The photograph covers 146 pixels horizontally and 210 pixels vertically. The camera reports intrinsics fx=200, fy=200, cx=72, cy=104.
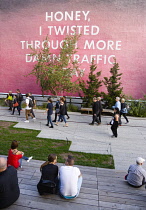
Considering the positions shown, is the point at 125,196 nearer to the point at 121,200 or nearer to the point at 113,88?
the point at 121,200

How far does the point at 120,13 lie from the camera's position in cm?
1343

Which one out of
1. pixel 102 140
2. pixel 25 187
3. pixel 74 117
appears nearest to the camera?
pixel 25 187

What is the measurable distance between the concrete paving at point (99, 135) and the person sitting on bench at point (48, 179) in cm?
282

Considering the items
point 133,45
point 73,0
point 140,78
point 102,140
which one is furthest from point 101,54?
point 102,140

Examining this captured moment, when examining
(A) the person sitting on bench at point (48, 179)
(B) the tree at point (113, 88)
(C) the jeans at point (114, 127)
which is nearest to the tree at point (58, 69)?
(B) the tree at point (113, 88)

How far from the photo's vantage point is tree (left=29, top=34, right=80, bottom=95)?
509 inches

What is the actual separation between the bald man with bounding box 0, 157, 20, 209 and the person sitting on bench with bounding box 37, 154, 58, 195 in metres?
0.47

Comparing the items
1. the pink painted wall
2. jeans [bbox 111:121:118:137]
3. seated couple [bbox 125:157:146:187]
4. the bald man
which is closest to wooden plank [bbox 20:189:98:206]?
the bald man

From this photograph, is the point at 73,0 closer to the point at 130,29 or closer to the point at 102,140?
the point at 130,29

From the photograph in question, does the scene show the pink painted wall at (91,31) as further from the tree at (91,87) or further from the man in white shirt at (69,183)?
the man in white shirt at (69,183)

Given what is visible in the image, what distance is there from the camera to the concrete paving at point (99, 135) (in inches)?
288

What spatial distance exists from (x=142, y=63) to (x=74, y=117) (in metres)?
6.29

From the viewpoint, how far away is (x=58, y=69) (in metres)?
13.0

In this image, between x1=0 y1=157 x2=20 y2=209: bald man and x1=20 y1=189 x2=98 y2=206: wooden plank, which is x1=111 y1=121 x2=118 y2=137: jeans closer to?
x1=20 y1=189 x2=98 y2=206: wooden plank
